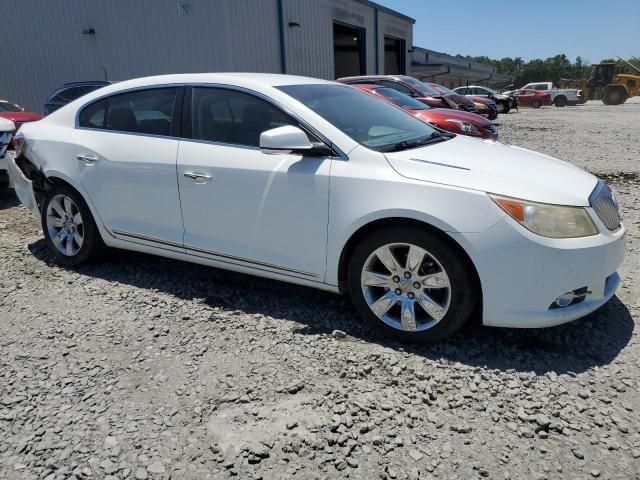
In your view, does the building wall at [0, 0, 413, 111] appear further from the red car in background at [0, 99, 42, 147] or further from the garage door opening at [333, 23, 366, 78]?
the red car in background at [0, 99, 42, 147]

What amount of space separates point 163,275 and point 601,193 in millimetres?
3257

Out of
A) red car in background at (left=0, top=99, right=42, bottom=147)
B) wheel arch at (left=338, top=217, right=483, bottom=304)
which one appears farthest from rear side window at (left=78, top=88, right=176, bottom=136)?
red car in background at (left=0, top=99, right=42, bottom=147)

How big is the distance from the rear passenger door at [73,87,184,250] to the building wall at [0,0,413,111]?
11888 mm

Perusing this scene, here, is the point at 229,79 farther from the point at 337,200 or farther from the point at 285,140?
the point at 337,200

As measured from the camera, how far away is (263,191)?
3182 millimetres

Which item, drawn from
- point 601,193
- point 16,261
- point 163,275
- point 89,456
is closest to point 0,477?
point 89,456

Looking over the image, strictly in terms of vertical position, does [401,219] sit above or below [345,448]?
above

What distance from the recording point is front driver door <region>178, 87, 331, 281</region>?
10.1ft

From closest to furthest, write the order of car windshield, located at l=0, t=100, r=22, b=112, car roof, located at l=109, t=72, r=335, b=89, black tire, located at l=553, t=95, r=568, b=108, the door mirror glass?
the door mirror glass < car roof, located at l=109, t=72, r=335, b=89 < car windshield, located at l=0, t=100, r=22, b=112 < black tire, located at l=553, t=95, r=568, b=108

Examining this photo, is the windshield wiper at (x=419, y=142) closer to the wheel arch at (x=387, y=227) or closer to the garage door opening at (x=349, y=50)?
the wheel arch at (x=387, y=227)

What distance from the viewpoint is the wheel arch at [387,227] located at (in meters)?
2.72

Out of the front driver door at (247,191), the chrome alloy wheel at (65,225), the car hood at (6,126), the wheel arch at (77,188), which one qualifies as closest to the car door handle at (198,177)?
the front driver door at (247,191)

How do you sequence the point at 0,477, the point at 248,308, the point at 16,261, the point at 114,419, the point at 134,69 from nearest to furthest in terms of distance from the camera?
the point at 0,477 < the point at 114,419 < the point at 248,308 < the point at 16,261 < the point at 134,69

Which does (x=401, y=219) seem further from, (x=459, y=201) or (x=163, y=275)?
(x=163, y=275)
